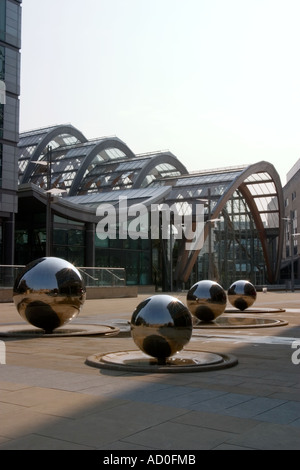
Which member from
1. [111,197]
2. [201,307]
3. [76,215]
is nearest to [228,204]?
[111,197]

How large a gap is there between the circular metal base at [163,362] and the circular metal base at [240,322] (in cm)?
578

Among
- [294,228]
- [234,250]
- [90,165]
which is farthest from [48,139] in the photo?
[294,228]

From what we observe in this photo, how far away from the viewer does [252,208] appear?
7250cm

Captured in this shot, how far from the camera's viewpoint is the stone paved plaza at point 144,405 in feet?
16.8

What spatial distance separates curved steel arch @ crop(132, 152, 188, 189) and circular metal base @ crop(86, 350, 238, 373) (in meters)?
53.5

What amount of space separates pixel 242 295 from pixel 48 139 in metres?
52.6

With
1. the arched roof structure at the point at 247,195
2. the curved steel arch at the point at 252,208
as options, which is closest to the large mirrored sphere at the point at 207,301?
the arched roof structure at the point at 247,195

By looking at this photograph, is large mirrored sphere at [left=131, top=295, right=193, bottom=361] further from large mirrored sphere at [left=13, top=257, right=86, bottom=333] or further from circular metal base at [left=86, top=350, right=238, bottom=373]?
large mirrored sphere at [left=13, top=257, right=86, bottom=333]

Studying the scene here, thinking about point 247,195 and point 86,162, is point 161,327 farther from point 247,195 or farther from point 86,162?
point 247,195

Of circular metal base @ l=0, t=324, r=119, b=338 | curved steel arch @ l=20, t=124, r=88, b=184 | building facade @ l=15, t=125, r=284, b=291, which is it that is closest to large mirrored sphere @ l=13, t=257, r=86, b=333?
circular metal base @ l=0, t=324, r=119, b=338

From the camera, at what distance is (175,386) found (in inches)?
306

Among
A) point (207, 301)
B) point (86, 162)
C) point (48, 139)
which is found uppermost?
point (48, 139)
